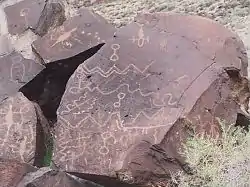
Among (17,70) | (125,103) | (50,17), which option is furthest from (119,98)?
(50,17)

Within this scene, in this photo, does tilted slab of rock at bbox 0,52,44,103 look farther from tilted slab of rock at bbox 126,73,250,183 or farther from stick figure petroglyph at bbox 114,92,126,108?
tilted slab of rock at bbox 126,73,250,183

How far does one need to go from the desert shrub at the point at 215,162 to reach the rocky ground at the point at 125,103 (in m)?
0.06

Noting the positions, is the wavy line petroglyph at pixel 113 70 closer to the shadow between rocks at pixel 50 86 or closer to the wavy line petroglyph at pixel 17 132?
the wavy line petroglyph at pixel 17 132

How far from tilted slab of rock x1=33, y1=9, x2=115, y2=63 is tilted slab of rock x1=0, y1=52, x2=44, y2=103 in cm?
13

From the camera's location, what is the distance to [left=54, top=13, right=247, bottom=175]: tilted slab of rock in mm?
→ 3717

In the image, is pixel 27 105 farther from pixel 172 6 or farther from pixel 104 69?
pixel 172 6

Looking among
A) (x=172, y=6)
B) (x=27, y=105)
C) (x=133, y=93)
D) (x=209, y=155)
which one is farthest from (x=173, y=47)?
(x=172, y=6)

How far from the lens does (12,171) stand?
12.3 feet

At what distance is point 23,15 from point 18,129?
1876mm

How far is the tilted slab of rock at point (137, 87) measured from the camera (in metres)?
3.72

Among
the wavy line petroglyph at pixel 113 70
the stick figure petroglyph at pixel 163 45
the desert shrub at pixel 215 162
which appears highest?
the stick figure petroglyph at pixel 163 45

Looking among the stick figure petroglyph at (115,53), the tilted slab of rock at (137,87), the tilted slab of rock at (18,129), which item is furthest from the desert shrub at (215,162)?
the tilted slab of rock at (18,129)

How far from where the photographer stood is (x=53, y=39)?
198 inches

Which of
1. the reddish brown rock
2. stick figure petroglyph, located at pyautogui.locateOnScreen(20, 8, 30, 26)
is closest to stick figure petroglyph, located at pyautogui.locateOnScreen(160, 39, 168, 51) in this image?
the reddish brown rock
